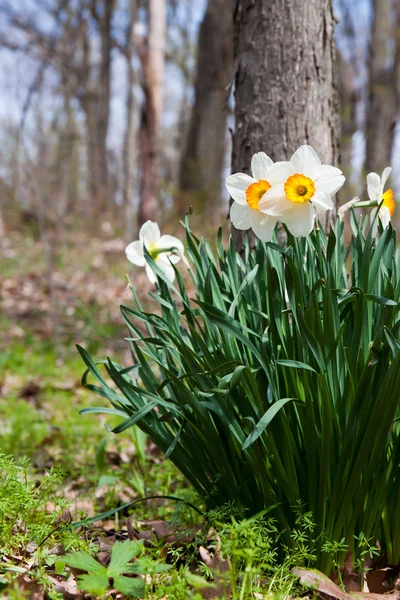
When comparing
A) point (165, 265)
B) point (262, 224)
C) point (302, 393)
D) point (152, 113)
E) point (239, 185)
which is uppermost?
point (152, 113)

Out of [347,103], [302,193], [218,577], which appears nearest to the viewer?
[218,577]

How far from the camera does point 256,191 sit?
1487mm

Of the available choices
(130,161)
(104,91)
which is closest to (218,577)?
(130,161)

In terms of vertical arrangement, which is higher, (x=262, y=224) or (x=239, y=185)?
(x=239, y=185)

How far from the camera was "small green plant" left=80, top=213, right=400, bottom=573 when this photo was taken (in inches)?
54.9

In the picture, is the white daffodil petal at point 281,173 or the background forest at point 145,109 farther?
the background forest at point 145,109

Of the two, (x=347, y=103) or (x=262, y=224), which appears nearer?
(x=262, y=224)

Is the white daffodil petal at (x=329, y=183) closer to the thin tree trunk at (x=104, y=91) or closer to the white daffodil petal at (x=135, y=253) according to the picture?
the white daffodil petal at (x=135, y=253)

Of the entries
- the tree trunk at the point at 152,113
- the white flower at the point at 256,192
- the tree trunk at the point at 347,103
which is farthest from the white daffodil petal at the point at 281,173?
the tree trunk at the point at 347,103

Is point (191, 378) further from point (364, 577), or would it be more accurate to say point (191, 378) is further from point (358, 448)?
→ point (364, 577)

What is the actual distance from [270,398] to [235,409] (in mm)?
153

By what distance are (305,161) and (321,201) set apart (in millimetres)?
113

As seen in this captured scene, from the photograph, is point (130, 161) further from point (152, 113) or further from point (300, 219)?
point (300, 219)

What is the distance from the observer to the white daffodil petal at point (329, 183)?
57.1 inches
